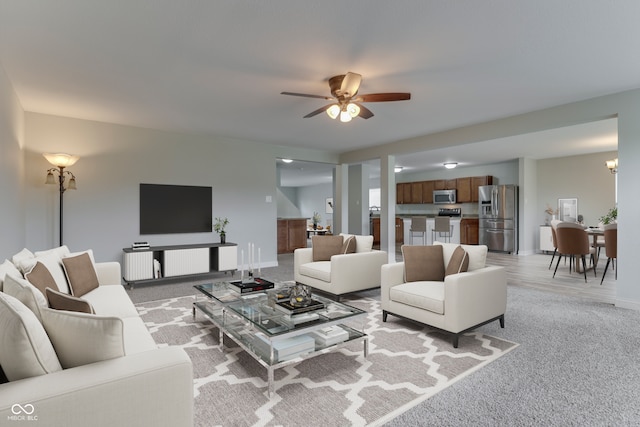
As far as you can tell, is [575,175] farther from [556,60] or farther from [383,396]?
[383,396]

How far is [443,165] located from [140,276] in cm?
787

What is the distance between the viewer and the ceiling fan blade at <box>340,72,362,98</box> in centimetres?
301

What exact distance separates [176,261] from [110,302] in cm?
Answer: 262

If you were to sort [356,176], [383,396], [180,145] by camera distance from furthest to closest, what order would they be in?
[356,176], [180,145], [383,396]

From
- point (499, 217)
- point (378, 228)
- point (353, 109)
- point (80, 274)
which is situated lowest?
point (80, 274)

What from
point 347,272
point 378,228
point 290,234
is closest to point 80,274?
point 347,272

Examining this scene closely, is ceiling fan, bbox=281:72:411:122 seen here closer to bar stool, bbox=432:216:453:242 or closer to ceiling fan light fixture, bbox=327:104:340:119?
ceiling fan light fixture, bbox=327:104:340:119

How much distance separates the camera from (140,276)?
488 cm

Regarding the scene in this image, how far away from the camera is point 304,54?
281cm

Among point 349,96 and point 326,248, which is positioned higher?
point 349,96

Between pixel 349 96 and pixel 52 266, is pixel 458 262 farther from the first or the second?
pixel 52 266

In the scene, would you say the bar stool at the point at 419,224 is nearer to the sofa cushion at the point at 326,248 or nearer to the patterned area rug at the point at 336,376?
the sofa cushion at the point at 326,248

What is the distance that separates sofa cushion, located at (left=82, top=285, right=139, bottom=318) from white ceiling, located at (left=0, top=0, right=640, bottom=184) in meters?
1.99

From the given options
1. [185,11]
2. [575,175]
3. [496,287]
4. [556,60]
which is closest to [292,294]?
[496,287]
